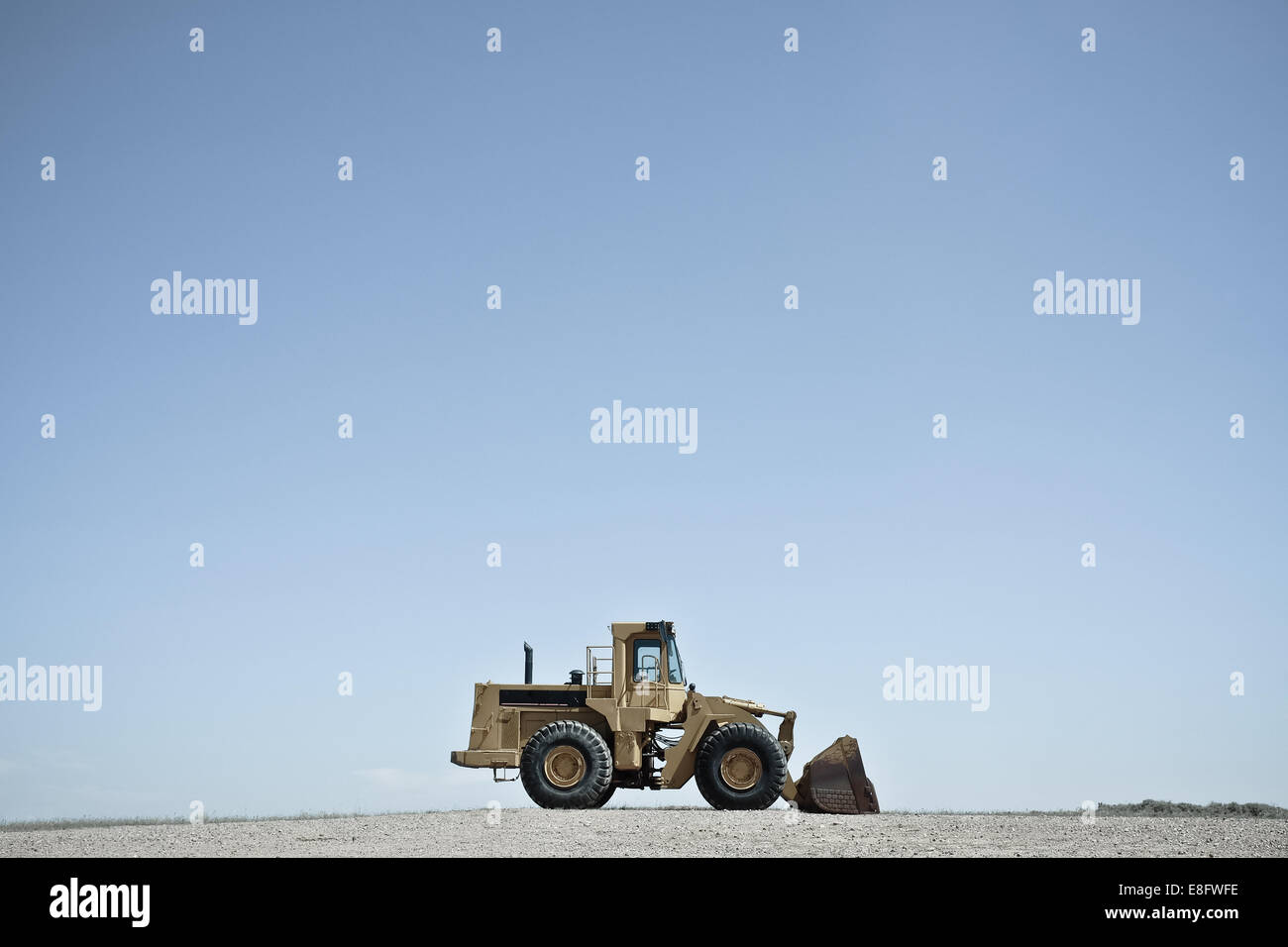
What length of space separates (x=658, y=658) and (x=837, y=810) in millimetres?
4508

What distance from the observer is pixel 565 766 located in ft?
78.5

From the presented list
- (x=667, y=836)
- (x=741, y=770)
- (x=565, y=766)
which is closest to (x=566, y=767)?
(x=565, y=766)

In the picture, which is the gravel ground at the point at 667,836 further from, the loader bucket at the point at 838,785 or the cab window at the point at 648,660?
the cab window at the point at 648,660

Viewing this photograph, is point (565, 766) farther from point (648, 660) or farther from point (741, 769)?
point (741, 769)

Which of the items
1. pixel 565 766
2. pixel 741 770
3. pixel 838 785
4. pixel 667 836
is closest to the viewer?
pixel 667 836

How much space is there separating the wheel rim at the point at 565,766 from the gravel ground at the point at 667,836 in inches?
46.8

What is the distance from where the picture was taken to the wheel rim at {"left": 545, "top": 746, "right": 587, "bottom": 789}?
23906 millimetres

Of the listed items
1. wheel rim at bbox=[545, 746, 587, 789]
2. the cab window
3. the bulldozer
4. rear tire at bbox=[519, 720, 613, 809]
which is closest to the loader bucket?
the bulldozer

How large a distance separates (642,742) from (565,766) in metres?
1.67

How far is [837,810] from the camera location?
24.2m

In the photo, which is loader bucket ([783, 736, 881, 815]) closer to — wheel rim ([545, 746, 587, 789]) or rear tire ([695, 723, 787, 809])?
rear tire ([695, 723, 787, 809])

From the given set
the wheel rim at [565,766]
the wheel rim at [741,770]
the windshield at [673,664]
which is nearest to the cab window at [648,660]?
the windshield at [673,664]
